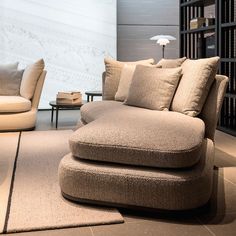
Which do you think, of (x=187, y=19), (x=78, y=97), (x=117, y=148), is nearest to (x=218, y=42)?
(x=187, y=19)

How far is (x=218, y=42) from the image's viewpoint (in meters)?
5.40

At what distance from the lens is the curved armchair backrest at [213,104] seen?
10.9 ft

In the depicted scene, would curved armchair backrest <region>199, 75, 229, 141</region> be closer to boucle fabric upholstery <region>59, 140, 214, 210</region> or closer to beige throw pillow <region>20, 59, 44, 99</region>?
boucle fabric upholstery <region>59, 140, 214, 210</region>

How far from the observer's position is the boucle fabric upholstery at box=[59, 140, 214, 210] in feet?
7.92

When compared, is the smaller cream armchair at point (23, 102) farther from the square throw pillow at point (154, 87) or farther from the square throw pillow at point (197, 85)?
the square throw pillow at point (197, 85)

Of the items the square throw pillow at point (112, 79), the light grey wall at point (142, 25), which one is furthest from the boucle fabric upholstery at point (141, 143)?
the light grey wall at point (142, 25)

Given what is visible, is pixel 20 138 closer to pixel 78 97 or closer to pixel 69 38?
pixel 78 97

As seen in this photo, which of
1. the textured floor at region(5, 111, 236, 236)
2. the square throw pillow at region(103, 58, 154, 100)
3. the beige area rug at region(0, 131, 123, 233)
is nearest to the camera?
the textured floor at region(5, 111, 236, 236)

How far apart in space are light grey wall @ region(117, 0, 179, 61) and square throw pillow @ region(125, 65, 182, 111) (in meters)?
3.90

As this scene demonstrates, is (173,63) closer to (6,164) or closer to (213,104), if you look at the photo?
(213,104)

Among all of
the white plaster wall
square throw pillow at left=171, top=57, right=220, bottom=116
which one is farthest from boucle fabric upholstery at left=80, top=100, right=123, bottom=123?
the white plaster wall

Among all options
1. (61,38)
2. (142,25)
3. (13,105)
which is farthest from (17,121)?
(142,25)

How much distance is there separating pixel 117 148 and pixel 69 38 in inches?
202

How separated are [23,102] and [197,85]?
2552mm
